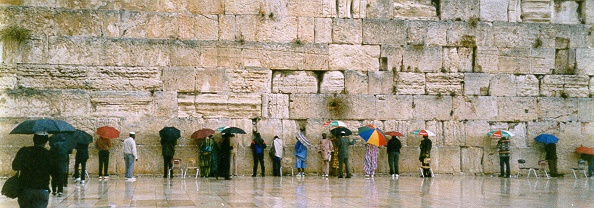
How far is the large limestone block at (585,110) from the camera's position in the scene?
2003 cm

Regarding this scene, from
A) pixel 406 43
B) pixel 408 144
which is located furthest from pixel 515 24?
pixel 408 144

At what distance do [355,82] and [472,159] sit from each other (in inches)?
149

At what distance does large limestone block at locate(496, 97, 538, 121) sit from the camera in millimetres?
19734

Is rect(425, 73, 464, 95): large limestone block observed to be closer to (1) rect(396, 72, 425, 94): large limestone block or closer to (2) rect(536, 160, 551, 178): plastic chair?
(1) rect(396, 72, 425, 94): large limestone block

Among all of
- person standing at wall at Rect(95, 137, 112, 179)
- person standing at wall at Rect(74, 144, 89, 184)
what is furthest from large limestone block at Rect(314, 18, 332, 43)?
person standing at wall at Rect(74, 144, 89, 184)

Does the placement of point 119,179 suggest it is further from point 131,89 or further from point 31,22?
point 31,22

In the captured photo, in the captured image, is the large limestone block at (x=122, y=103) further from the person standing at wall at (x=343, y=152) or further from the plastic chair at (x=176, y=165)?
the person standing at wall at (x=343, y=152)

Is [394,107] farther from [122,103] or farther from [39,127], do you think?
[39,127]

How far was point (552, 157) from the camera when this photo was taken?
766 inches

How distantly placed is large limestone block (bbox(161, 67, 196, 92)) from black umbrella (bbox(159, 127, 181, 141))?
3.84ft

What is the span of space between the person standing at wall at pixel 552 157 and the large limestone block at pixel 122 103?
10511mm

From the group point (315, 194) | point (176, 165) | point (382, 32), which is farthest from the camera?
point (382, 32)

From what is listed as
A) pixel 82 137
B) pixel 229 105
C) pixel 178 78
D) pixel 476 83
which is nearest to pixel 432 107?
pixel 476 83

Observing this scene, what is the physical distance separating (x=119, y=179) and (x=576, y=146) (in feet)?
39.8
